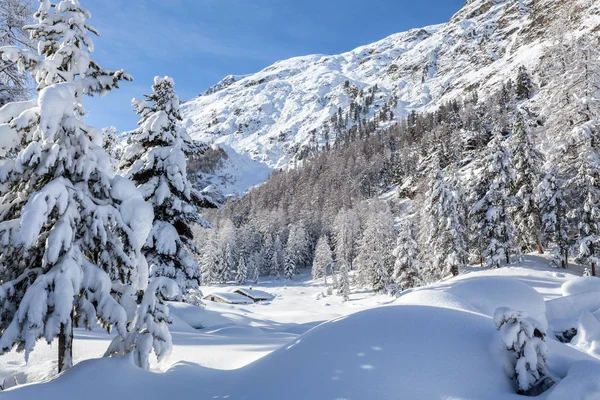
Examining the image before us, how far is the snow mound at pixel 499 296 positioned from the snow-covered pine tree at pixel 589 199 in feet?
58.3

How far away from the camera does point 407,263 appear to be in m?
35.4

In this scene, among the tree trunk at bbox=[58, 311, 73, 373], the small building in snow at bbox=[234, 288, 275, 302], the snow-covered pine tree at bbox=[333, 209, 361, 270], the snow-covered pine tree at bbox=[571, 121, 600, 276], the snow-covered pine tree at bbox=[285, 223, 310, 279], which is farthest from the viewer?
the snow-covered pine tree at bbox=[285, 223, 310, 279]

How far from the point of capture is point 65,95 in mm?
6016

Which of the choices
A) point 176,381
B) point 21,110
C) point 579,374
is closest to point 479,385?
point 579,374

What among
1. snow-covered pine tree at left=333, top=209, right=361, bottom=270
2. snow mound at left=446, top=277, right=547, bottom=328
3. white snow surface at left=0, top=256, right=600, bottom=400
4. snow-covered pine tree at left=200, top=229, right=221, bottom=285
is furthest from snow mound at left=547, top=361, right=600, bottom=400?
snow-covered pine tree at left=333, top=209, right=361, bottom=270

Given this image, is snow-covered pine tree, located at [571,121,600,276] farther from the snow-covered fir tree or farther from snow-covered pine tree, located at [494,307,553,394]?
the snow-covered fir tree

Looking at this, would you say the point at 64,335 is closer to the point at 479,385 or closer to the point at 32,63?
the point at 32,63

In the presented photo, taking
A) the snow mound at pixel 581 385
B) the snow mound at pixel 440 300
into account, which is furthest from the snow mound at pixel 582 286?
the snow mound at pixel 581 385

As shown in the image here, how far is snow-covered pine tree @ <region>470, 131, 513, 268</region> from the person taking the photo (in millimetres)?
28406

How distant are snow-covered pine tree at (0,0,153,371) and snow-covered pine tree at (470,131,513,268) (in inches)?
1133

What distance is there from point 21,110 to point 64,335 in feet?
13.7

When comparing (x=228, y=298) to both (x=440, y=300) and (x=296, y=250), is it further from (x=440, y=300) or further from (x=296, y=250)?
(x=440, y=300)

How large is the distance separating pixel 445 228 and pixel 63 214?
3142cm

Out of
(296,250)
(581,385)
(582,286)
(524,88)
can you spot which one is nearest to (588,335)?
(582,286)
